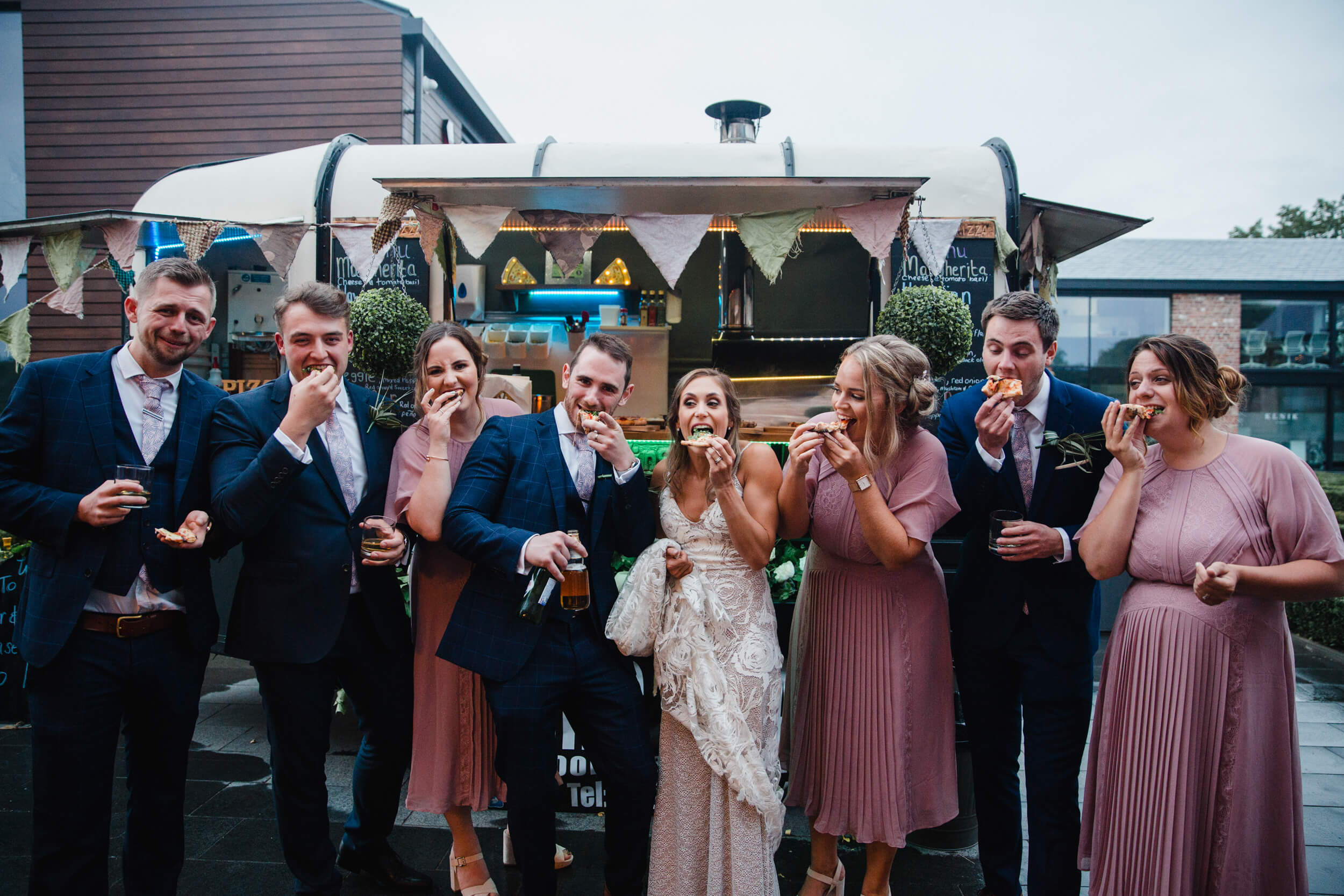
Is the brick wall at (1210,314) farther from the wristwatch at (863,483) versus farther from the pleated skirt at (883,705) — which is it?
the wristwatch at (863,483)

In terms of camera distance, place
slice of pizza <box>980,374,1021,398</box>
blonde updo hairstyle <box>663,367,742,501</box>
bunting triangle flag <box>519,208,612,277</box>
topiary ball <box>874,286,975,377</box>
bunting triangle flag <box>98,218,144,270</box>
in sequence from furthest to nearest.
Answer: bunting triangle flag <box>98,218,144,270</box>
topiary ball <box>874,286,975,377</box>
bunting triangle flag <box>519,208,612,277</box>
blonde updo hairstyle <box>663,367,742,501</box>
slice of pizza <box>980,374,1021,398</box>

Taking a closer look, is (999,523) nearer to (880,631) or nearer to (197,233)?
(880,631)

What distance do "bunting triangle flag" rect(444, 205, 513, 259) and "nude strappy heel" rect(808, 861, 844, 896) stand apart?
13.4ft

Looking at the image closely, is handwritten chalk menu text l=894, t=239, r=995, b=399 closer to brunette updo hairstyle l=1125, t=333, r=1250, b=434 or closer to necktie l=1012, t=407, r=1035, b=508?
necktie l=1012, t=407, r=1035, b=508

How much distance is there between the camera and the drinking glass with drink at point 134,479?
2385 mm

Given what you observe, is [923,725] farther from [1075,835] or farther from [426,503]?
[426,503]

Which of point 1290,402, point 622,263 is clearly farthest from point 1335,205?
point 622,263

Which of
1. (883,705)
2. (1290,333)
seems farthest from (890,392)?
(1290,333)

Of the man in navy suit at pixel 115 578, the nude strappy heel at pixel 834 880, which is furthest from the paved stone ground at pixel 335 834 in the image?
the man in navy suit at pixel 115 578

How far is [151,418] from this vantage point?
2.67 m

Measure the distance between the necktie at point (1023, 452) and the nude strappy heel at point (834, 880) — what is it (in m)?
1.62

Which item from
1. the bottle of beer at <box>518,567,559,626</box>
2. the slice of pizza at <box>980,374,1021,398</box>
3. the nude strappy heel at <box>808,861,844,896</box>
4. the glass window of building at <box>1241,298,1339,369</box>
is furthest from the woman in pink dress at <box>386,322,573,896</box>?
the glass window of building at <box>1241,298,1339,369</box>

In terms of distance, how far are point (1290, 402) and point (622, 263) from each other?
52.1 ft

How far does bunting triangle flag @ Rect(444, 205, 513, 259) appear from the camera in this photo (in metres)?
5.17
